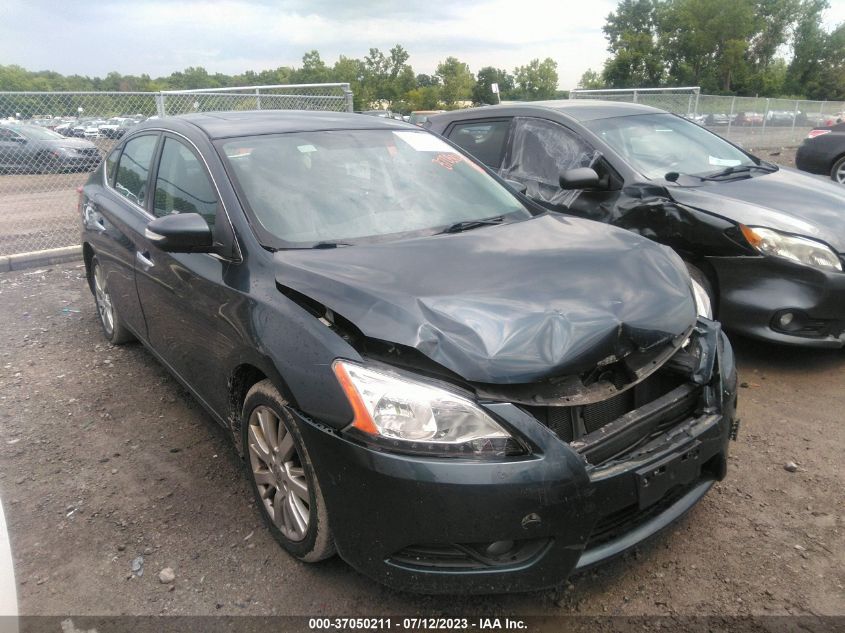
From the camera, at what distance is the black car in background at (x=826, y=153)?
10.7 metres

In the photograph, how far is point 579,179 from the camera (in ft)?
14.2

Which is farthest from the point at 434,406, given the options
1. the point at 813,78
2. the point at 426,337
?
the point at 813,78

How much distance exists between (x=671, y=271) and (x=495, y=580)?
1.43 meters

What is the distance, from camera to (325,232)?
2.78 m

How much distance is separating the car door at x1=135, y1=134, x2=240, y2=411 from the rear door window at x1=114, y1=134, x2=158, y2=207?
0.63 feet

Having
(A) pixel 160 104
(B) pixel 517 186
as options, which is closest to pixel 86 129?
(A) pixel 160 104

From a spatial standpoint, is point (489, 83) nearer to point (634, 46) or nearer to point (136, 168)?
point (634, 46)

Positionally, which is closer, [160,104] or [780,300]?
[780,300]

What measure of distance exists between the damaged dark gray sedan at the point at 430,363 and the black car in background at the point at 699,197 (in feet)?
4.46

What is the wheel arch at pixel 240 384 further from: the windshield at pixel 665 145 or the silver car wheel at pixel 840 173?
the silver car wheel at pixel 840 173

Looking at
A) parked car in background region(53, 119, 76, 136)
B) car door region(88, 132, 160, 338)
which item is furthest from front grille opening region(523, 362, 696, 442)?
parked car in background region(53, 119, 76, 136)

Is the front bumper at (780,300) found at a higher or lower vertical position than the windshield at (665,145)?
lower

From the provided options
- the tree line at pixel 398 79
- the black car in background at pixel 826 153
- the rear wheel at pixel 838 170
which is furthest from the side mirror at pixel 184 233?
the tree line at pixel 398 79

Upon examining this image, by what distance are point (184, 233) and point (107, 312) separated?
8.53ft
